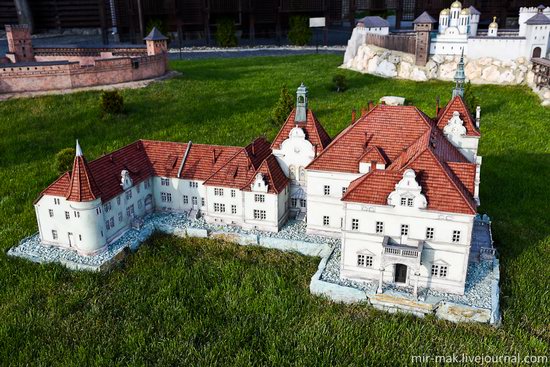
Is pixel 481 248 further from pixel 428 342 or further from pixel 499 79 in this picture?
pixel 499 79

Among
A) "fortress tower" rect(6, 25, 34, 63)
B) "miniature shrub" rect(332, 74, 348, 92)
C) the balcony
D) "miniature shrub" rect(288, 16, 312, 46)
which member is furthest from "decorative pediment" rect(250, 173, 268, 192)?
"miniature shrub" rect(288, 16, 312, 46)

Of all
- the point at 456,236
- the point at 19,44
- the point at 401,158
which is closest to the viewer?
the point at 456,236

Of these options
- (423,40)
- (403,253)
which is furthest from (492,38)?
(403,253)

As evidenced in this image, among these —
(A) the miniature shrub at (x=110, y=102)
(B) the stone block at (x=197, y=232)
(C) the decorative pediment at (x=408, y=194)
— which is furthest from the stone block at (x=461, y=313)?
(A) the miniature shrub at (x=110, y=102)

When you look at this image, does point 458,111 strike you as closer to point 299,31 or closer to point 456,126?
point 456,126

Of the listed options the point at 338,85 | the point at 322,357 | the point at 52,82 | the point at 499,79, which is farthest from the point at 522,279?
the point at 52,82

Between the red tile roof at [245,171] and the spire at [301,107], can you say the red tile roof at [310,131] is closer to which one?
the spire at [301,107]
